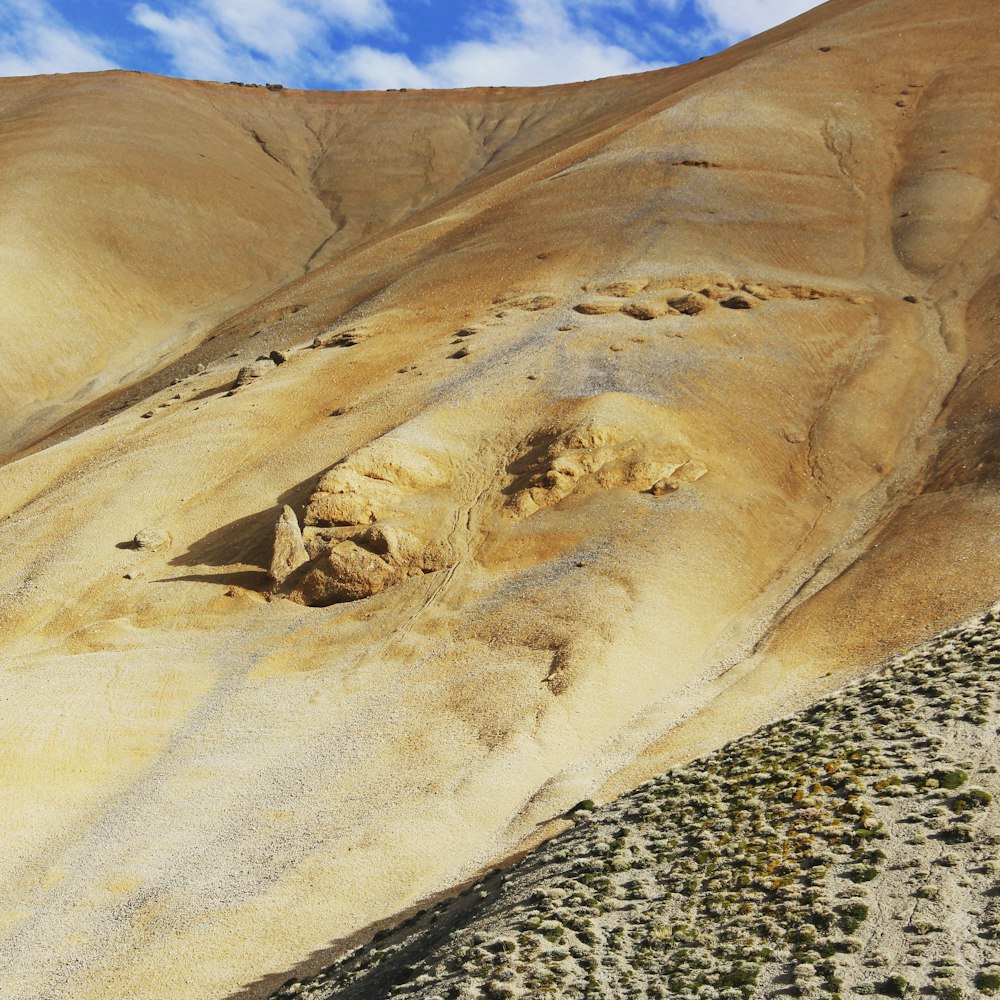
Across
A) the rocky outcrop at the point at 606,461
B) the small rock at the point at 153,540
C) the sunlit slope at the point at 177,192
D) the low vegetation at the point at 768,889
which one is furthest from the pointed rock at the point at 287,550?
the sunlit slope at the point at 177,192

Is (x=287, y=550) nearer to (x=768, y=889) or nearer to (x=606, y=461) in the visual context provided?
(x=606, y=461)

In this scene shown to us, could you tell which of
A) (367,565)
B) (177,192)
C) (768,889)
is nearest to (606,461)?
(367,565)

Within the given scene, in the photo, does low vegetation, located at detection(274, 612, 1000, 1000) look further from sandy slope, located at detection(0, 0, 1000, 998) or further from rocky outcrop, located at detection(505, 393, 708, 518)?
rocky outcrop, located at detection(505, 393, 708, 518)

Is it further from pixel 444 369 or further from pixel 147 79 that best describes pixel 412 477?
pixel 147 79

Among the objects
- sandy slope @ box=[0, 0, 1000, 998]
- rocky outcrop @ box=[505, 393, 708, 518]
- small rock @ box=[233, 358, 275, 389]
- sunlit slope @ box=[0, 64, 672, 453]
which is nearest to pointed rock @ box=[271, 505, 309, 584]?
sandy slope @ box=[0, 0, 1000, 998]

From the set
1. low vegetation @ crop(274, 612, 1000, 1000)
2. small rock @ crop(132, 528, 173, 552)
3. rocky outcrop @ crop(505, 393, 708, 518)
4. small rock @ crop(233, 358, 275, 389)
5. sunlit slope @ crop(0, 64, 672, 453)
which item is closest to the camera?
low vegetation @ crop(274, 612, 1000, 1000)

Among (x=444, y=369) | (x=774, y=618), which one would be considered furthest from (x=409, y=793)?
(x=444, y=369)
